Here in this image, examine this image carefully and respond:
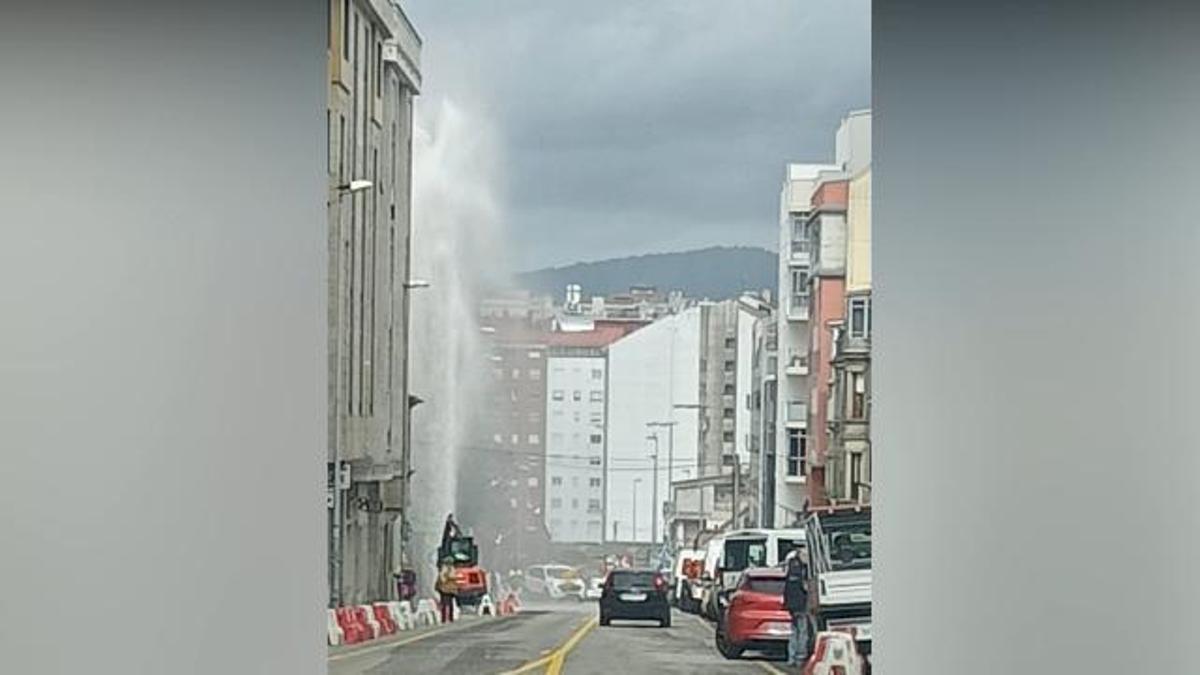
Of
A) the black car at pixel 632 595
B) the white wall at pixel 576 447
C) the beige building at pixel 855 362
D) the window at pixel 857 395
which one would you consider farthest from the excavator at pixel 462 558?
the window at pixel 857 395

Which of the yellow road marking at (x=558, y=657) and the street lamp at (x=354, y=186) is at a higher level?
the street lamp at (x=354, y=186)

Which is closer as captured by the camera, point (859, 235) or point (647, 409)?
point (859, 235)

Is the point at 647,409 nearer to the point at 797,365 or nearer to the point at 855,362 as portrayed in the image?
the point at 797,365

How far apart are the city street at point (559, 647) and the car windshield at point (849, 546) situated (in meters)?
0.36

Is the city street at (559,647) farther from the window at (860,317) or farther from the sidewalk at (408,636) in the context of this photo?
the window at (860,317)

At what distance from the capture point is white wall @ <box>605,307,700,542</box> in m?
4.74

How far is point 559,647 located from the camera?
4727mm

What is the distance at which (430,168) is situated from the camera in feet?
15.6

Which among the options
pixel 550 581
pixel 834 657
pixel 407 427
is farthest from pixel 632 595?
pixel 407 427

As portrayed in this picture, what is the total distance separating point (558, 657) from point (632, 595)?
0.28 meters

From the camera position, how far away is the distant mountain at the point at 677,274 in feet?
15.4
